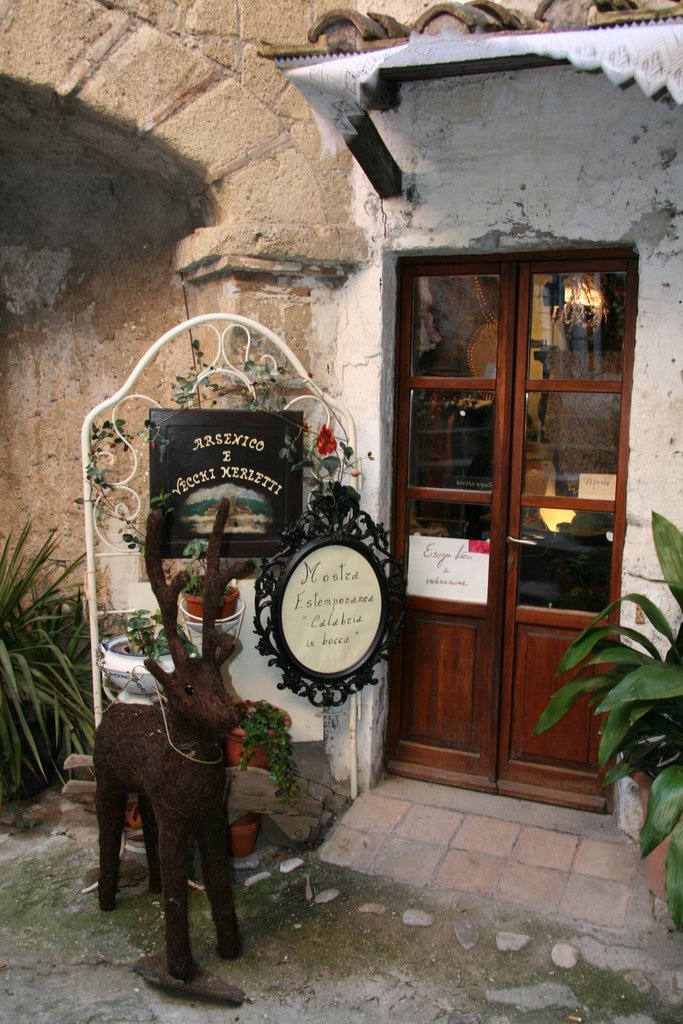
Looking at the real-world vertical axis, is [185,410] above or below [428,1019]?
above

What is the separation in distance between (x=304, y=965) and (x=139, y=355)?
108 inches

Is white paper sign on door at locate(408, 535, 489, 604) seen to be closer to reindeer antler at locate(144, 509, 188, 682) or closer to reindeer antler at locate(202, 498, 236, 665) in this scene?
reindeer antler at locate(202, 498, 236, 665)

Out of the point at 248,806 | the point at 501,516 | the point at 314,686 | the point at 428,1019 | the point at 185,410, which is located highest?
the point at 185,410

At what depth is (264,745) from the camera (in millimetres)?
3531

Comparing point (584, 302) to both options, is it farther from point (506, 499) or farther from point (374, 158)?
point (374, 158)

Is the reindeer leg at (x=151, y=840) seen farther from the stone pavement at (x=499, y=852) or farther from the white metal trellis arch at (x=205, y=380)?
the stone pavement at (x=499, y=852)

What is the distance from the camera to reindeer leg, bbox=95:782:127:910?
10.2 ft

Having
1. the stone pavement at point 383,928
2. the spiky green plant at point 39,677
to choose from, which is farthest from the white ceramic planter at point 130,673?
the stone pavement at point 383,928

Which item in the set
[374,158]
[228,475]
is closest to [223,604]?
[228,475]

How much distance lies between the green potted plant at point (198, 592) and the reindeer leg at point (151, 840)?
71cm

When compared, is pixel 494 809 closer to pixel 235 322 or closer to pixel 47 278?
pixel 235 322

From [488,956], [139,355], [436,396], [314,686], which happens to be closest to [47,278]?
[139,355]

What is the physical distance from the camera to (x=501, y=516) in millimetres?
3760

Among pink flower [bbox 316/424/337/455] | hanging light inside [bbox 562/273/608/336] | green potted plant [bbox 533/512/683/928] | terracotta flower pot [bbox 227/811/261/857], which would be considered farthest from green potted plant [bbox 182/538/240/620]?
hanging light inside [bbox 562/273/608/336]
